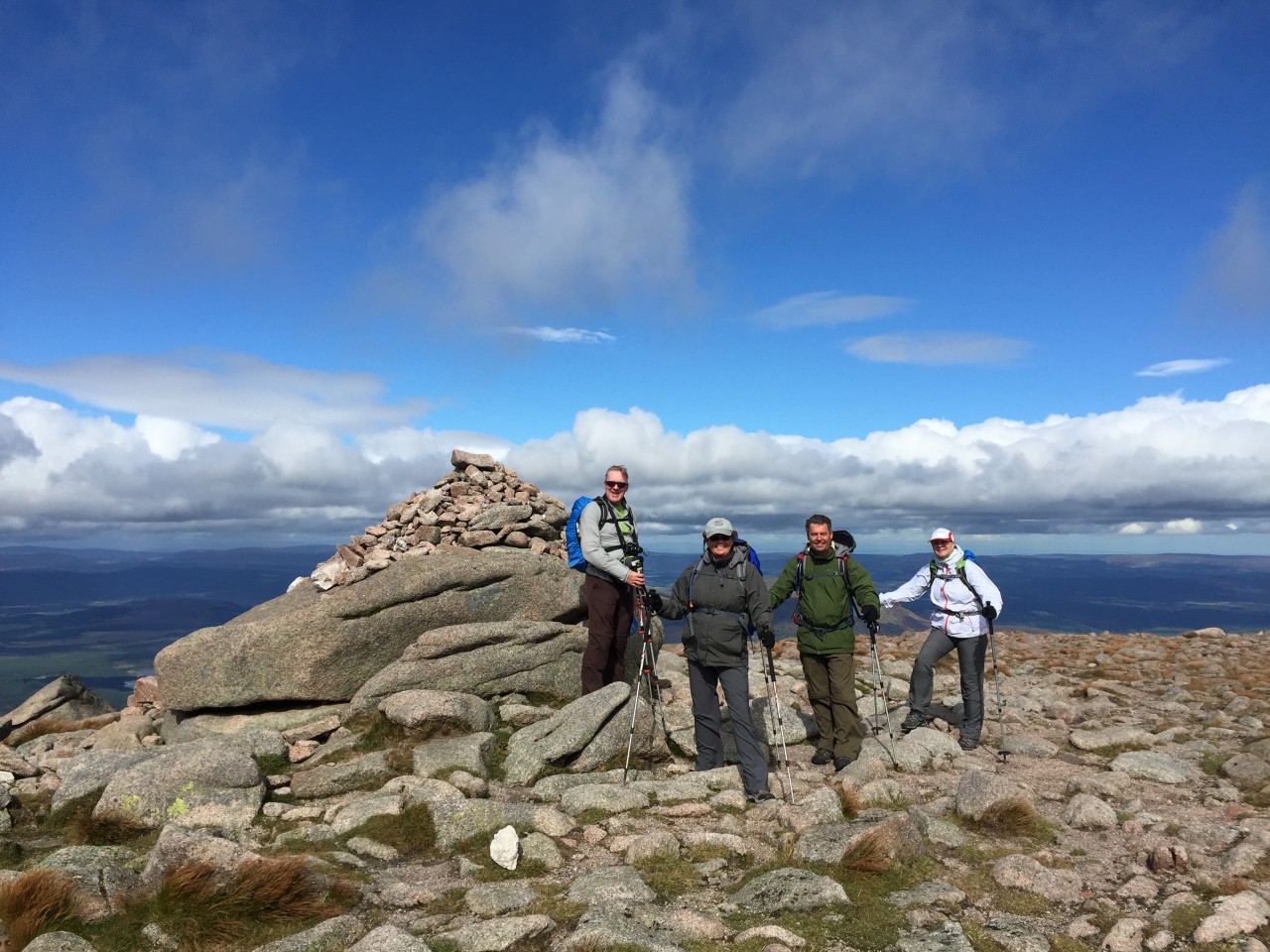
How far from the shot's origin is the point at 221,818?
1088cm

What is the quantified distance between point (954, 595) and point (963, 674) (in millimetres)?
1764

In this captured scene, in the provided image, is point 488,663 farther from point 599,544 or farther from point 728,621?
point 728,621

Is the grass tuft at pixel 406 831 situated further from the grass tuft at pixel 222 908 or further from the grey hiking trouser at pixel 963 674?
the grey hiking trouser at pixel 963 674

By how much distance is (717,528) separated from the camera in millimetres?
11922

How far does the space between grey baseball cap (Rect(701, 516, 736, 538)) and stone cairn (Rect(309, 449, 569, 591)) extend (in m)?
9.66

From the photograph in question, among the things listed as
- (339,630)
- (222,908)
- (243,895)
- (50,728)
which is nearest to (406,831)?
(243,895)

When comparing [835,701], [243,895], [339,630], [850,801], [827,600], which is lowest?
[850,801]

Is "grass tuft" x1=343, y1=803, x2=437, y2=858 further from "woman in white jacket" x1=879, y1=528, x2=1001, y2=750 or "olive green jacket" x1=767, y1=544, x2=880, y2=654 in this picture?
"woman in white jacket" x1=879, y1=528, x2=1001, y2=750

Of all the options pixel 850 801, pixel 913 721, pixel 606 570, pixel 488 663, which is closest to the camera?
pixel 850 801

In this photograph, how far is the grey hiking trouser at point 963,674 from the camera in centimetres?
1492

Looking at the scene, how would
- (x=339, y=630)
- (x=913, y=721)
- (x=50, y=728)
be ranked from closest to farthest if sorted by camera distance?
(x=913, y=721) → (x=339, y=630) → (x=50, y=728)

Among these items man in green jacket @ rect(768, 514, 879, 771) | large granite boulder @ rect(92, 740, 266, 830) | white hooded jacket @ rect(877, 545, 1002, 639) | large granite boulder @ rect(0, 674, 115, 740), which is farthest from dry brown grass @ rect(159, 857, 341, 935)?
large granite boulder @ rect(0, 674, 115, 740)

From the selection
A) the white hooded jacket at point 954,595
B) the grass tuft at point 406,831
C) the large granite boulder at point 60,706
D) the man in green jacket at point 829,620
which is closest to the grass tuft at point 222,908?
the grass tuft at point 406,831

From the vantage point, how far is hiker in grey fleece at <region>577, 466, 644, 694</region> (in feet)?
48.8
